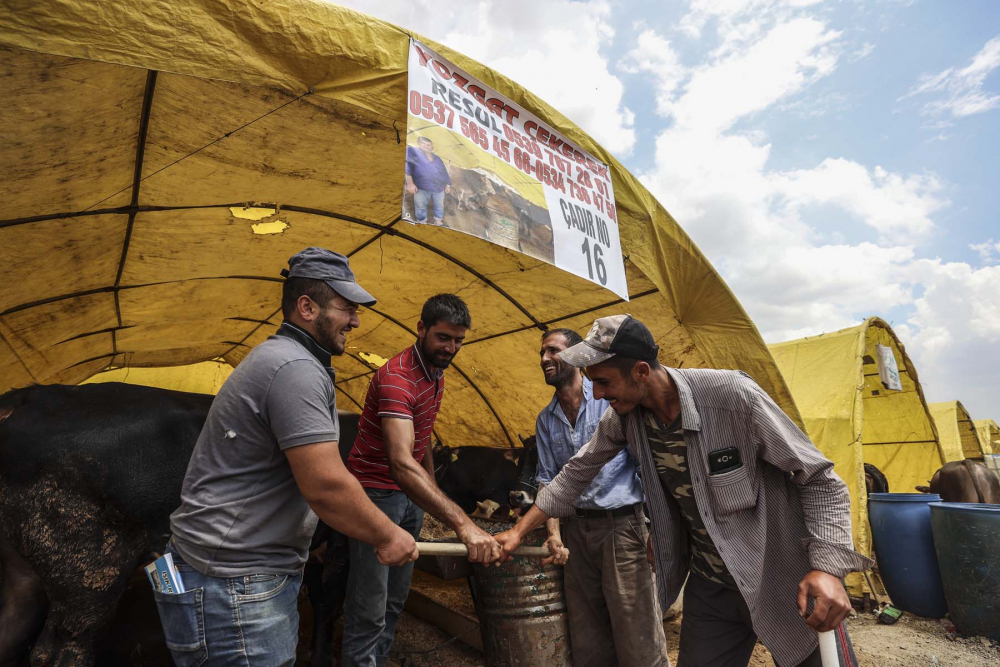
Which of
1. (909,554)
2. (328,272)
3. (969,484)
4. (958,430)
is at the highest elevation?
(328,272)

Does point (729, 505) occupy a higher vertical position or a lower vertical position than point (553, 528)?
higher

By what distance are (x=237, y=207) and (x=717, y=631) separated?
11.1ft

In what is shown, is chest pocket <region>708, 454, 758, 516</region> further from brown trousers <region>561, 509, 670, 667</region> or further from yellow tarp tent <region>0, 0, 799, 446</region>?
yellow tarp tent <region>0, 0, 799, 446</region>

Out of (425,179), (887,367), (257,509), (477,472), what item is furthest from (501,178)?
(887,367)

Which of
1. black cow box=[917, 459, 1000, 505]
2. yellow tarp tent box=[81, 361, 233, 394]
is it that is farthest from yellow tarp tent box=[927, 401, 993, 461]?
yellow tarp tent box=[81, 361, 233, 394]

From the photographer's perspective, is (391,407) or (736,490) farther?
(391,407)

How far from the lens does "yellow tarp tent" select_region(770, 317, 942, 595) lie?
6.84 metres

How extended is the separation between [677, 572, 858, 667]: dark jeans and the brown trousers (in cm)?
62

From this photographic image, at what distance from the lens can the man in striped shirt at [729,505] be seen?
1.89m

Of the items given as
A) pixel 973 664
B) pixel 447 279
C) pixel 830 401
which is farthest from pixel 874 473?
pixel 447 279

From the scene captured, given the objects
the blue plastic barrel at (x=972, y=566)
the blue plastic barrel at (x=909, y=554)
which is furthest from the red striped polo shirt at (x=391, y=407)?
the blue plastic barrel at (x=909, y=554)

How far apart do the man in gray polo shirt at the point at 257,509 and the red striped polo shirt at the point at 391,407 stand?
95cm

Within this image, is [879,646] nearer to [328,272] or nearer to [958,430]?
[328,272]

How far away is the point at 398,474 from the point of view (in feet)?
8.77
